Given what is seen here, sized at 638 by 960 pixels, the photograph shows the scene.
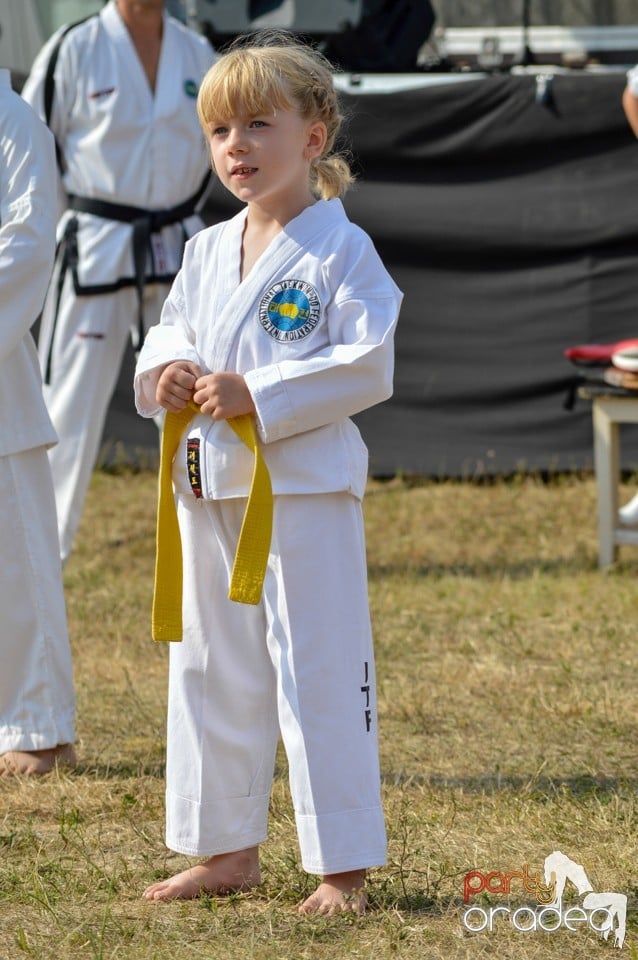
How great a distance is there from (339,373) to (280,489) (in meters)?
0.22

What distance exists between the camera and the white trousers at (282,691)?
2424 mm

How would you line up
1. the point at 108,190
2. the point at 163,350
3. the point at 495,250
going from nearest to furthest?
the point at 163,350 < the point at 108,190 < the point at 495,250

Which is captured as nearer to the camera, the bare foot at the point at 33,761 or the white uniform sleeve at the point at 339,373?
the white uniform sleeve at the point at 339,373

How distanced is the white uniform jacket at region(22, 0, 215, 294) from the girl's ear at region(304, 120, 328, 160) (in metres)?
2.56

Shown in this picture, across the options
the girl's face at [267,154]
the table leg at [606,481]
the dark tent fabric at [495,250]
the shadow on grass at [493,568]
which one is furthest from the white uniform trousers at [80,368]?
the girl's face at [267,154]

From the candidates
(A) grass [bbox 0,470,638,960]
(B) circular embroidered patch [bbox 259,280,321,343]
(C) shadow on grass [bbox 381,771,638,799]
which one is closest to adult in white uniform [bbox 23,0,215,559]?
(A) grass [bbox 0,470,638,960]

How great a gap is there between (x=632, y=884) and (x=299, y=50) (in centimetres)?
158

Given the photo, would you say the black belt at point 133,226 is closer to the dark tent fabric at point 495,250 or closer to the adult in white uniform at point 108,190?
the adult in white uniform at point 108,190

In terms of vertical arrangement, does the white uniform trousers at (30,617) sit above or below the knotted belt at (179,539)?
below

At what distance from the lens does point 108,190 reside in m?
5.05

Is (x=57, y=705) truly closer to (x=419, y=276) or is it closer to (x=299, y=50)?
(x=299, y=50)

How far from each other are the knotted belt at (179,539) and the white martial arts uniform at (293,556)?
3 centimetres

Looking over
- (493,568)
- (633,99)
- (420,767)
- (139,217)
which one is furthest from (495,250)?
(420,767)

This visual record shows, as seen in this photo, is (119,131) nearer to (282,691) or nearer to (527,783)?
(527,783)
